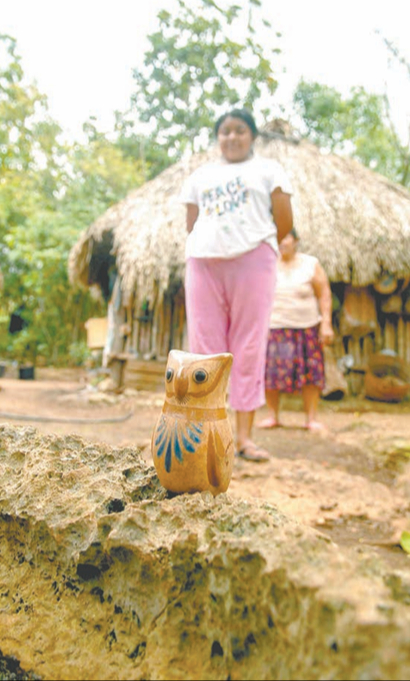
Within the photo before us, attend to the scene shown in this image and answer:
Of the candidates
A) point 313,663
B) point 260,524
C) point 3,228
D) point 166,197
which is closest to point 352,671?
point 313,663

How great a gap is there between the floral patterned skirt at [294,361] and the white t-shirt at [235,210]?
1648 millimetres

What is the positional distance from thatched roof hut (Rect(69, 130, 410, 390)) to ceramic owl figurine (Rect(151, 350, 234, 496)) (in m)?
4.95

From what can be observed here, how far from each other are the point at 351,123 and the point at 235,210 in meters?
15.0

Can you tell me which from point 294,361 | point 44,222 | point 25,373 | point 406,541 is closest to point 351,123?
point 44,222

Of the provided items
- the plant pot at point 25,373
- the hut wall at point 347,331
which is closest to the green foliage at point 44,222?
the plant pot at point 25,373

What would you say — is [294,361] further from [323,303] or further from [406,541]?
[406,541]

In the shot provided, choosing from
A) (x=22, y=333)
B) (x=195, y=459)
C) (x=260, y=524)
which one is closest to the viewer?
(x=260, y=524)

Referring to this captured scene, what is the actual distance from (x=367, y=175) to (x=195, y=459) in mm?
7195

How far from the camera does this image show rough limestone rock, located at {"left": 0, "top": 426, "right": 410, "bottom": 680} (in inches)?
23.1

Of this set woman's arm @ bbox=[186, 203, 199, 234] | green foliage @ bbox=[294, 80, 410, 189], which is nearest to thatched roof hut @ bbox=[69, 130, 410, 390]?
woman's arm @ bbox=[186, 203, 199, 234]

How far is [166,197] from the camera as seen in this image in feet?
21.8

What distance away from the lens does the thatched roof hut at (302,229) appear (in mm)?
6094

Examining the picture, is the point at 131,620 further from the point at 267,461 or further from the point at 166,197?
the point at 166,197

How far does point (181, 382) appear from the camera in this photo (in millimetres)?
1028
